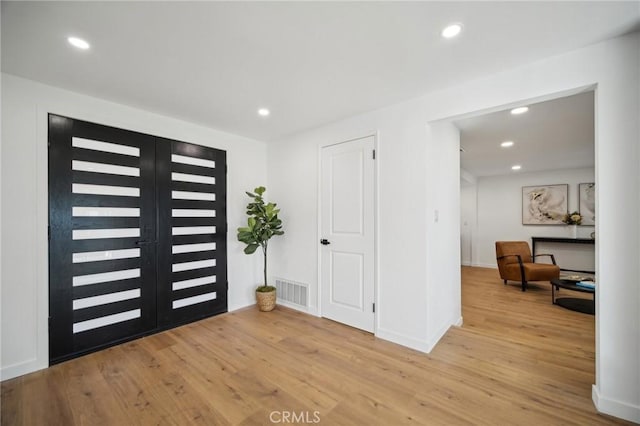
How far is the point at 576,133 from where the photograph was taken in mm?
3561

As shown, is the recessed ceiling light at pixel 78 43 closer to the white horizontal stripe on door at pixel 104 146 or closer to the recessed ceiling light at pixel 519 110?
the white horizontal stripe on door at pixel 104 146

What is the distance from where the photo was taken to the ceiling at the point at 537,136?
286 cm

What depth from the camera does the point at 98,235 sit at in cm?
256

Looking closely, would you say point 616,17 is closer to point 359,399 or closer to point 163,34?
point 163,34

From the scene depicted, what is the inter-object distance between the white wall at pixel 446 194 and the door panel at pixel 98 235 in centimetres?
172

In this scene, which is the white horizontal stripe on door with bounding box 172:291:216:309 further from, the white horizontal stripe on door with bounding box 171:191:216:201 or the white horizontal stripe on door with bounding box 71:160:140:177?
the white horizontal stripe on door with bounding box 71:160:140:177

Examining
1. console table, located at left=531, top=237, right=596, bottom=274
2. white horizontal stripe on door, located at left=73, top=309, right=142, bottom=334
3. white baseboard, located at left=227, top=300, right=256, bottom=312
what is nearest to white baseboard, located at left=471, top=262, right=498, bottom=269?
console table, located at left=531, top=237, right=596, bottom=274

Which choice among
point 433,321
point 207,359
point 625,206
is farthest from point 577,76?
point 207,359

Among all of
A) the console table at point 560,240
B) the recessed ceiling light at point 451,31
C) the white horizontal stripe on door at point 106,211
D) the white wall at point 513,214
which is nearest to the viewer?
the recessed ceiling light at point 451,31

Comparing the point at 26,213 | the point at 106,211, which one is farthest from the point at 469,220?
the point at 26,213

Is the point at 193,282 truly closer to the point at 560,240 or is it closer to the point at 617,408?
the point at 617,408

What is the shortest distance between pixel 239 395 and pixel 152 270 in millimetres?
1765

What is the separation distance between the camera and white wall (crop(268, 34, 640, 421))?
167 cm

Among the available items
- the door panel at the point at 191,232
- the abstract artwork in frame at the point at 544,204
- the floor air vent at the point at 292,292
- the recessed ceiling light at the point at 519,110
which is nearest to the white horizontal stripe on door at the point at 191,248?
the door panel at the point at 191,232
